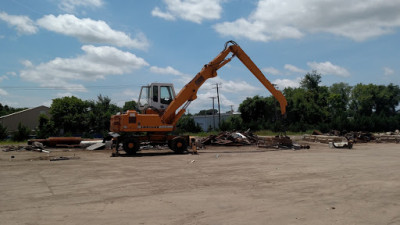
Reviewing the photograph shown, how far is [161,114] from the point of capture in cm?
1889

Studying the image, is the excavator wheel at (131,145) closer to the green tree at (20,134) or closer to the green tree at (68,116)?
the green tree at (20,134)

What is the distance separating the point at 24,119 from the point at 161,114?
54877mm

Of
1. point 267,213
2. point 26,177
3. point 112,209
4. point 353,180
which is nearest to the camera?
point 267,213

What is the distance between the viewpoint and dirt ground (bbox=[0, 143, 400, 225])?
559 centimetres

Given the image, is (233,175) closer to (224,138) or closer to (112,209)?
(112,209)

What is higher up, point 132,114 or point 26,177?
point 132,114

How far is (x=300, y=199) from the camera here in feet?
22.5

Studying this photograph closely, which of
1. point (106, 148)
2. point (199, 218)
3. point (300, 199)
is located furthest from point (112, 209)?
point (106, 148)

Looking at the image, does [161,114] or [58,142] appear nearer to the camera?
A: [161,114]

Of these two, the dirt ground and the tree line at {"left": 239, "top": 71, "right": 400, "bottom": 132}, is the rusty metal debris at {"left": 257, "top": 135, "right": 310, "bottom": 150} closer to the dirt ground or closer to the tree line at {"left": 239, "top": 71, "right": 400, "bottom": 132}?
the dirt ground

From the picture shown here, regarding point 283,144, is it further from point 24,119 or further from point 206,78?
point 24,119

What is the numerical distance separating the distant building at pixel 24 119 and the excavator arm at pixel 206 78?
51.0 m

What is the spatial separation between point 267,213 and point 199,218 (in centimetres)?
123

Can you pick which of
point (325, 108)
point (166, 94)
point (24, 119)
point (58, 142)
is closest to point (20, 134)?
point (58, 142)
